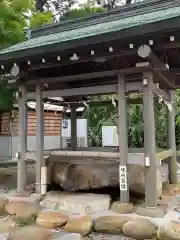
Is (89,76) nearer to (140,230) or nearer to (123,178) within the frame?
(123,178)

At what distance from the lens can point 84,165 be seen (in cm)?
513

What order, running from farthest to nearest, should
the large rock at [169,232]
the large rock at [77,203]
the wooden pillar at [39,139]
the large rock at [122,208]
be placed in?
the wooden pillar at [39,139], the large rock at [77,203], the large rock at [122,208], the large rock at [169,232]

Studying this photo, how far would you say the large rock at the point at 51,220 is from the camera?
3779 mm

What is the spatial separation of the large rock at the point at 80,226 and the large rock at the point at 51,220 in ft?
0.43

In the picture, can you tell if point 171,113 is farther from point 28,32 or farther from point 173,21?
point 28,32

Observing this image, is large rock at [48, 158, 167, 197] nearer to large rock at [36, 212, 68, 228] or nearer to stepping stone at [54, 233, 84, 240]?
large rock at [36, 212, 68, 228]

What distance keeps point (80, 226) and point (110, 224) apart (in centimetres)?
43

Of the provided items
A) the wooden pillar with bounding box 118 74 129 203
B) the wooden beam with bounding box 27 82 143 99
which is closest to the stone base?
the wooden pillar with bounding box 118 74 129 203

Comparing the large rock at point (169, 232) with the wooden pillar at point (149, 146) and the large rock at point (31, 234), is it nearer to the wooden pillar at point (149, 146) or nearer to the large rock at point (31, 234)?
the wooden pillar at point (149, 146)

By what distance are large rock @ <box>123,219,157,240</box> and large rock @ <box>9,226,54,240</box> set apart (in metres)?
1.04

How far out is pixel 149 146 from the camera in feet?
13.9

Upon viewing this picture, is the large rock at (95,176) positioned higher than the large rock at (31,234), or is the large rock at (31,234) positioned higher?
the large rock at (95,176)

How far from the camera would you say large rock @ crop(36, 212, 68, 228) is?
378 cm

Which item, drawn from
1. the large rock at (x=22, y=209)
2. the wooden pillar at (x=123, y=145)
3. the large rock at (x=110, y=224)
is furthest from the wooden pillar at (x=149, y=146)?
the large rock at (x=22, y=209)
